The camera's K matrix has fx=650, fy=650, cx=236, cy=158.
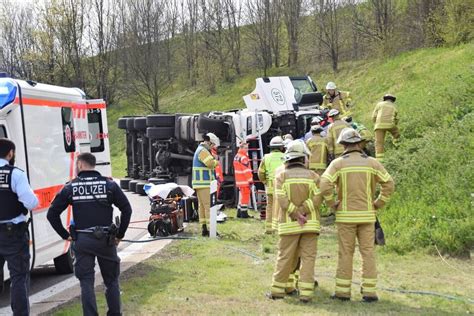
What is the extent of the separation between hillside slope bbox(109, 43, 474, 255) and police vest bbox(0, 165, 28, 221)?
5840mm

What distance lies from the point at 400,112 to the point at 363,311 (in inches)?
460

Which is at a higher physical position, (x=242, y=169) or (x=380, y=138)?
(x=380, y=138)

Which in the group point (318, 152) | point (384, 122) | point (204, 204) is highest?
point (384, 122)

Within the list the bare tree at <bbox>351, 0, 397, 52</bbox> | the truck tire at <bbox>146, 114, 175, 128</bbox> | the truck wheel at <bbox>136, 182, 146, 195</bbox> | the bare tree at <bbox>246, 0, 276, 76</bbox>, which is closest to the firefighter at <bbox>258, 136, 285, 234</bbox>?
the truck tire at <bbox>146, 114, 175, 128</bbox>

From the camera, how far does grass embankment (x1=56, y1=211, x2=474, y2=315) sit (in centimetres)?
710

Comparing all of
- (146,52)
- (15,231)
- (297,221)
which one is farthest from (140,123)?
(146,52)

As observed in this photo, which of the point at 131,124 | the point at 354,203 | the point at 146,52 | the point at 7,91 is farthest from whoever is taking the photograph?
the point at 146,52

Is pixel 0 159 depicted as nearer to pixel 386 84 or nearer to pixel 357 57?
pixel 386 84

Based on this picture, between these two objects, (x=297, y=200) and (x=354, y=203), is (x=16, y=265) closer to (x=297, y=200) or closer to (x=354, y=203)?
(x=297, y=200)

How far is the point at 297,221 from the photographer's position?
730 centimetres

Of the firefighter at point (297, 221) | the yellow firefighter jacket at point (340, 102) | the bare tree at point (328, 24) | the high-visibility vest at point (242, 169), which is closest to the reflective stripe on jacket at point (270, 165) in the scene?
the high-visibility vest at point (242, 169)

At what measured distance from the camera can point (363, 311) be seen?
6.91 meters

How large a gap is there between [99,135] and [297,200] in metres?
6.52

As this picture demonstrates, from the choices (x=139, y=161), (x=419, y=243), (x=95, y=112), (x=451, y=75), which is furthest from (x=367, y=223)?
(x=139, y=161)
